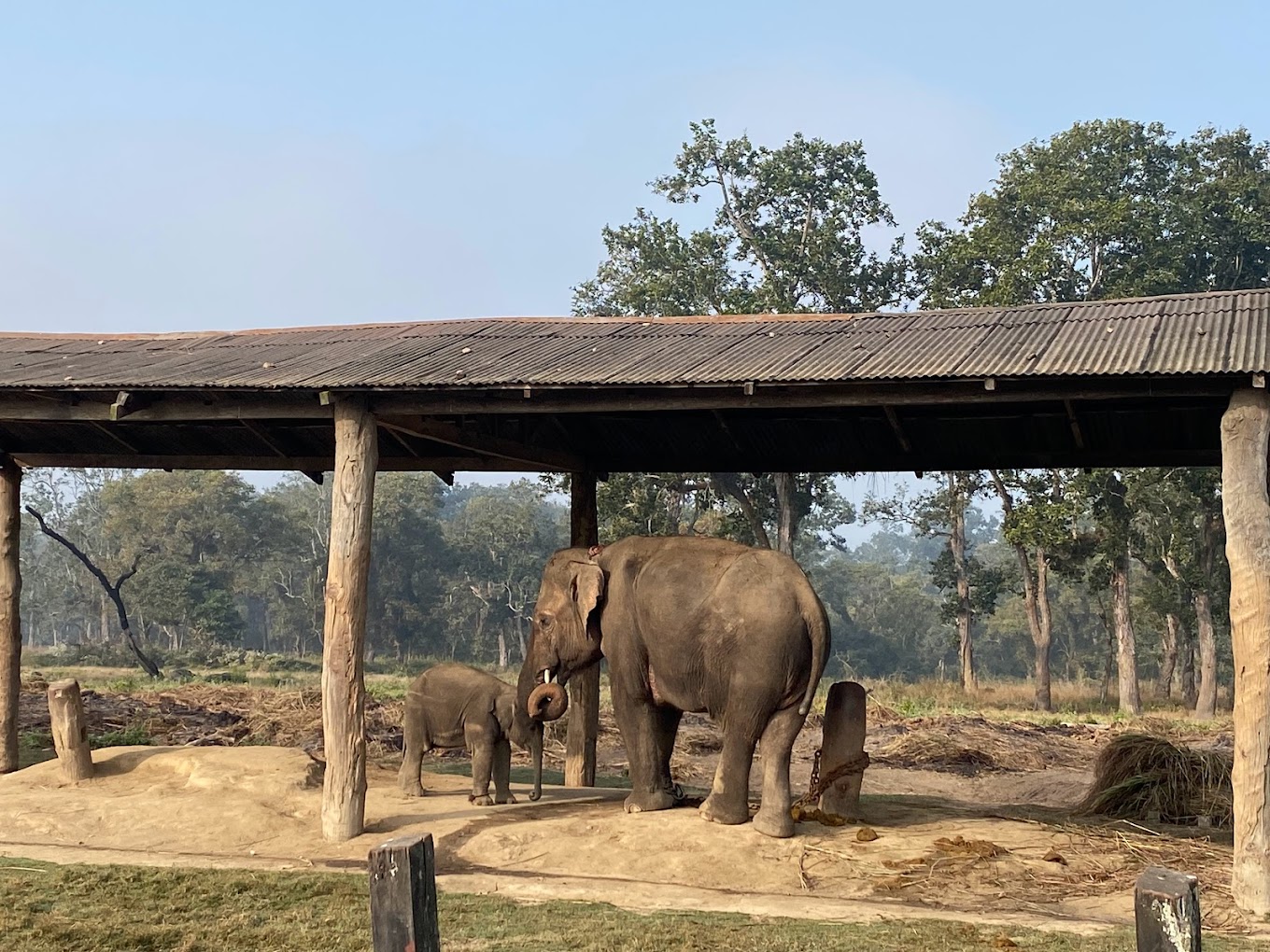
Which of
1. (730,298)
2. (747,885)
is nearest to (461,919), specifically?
(747,885)

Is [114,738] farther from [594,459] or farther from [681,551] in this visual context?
[681,551]

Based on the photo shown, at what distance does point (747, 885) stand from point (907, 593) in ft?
170

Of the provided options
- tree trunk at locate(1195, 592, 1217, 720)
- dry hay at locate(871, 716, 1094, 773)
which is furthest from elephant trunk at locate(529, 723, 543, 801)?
tree trunk at locate(1195, 592, 1217, 720)

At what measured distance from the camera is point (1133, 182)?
37.0m

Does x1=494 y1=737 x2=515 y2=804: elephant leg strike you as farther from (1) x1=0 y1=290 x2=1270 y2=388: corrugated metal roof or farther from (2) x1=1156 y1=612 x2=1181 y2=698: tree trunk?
(2) x1=1156 y1=612 x2=1181 y2=698: tree trunk

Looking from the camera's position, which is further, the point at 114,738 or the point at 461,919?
the point at 114,738

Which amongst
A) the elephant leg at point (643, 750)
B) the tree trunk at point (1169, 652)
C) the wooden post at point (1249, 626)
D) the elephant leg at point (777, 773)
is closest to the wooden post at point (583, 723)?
the elephant leg at point (643, 750)

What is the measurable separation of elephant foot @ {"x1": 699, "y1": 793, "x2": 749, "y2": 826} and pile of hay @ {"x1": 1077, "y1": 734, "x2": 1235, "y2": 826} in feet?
11.3

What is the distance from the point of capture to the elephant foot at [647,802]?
33.8ft

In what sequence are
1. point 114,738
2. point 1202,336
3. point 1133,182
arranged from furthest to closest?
1. point 1133,182
2. point 114,738
3. point 1202,336

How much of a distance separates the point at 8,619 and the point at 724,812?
25.2ft

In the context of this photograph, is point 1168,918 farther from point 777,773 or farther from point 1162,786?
point 1162,786

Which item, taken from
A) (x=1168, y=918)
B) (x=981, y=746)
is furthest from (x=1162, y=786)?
(x=1168, y=918)

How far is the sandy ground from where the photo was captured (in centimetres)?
806
